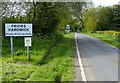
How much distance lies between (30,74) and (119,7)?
59.9 m

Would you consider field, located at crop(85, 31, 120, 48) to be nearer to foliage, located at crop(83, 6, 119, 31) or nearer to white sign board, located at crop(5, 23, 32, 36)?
white sign board, located at crop(5, 23, 32, 36)

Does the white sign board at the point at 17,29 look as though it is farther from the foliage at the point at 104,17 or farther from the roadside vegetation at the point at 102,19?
the foliage at the point at 104,17

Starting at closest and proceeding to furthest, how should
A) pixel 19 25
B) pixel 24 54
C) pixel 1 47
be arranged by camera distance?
pixel 19 25 → pixel 24 54 → pixel 1 47

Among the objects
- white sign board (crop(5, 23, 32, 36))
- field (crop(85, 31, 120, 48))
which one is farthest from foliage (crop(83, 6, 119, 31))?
white sign board (crop(5, 23, 32, 36))

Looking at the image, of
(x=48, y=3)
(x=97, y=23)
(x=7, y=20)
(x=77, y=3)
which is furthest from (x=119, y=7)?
(x=7, y=20)

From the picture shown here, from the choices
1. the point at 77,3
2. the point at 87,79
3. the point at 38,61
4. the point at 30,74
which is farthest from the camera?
the point at 77,3

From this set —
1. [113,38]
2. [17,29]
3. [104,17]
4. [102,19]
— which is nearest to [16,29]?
[17,29]

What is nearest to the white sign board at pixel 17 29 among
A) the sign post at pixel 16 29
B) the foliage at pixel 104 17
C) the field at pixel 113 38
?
the sign post at pixel 16 29

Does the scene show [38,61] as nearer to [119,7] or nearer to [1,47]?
[1,47]

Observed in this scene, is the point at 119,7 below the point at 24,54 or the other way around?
the other way around

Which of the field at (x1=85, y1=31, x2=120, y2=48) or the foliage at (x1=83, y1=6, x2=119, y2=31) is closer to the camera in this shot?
the field at (x1=85, y1=31, x2=120, y2=48)

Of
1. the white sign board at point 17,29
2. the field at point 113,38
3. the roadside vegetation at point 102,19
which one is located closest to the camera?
the white sign board at point 17,29

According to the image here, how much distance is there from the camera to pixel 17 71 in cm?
702

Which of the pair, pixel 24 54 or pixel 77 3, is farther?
pixel 77 3
